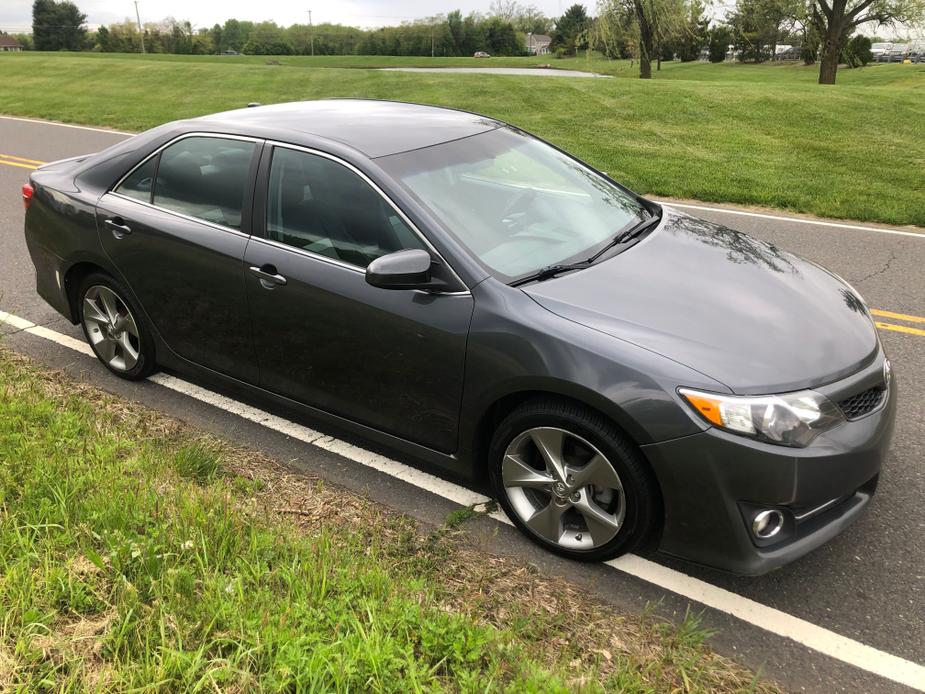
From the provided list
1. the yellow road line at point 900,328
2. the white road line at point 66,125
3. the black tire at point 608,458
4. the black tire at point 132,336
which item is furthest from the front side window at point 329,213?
the white road line at point 66,125

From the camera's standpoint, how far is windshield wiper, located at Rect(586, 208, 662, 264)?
3577mm

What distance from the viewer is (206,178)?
4.05m

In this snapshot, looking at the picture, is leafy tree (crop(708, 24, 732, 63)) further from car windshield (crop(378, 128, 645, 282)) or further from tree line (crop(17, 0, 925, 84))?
car windshield (crop(378, 128, 645, 282))

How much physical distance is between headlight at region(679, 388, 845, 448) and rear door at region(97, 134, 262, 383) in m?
2.33

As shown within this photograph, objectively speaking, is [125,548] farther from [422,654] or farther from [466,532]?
[466,532]

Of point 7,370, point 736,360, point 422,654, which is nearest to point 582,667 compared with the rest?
point 422,654

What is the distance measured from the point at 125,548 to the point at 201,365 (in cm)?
168

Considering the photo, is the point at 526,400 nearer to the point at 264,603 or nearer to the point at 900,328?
the point at 264,603

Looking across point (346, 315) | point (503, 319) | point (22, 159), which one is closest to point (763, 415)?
point (503, 319)

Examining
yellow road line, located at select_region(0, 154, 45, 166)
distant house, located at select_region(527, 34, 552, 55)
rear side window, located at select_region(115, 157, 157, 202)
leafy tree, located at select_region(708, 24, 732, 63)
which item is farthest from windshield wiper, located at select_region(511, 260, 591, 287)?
distant house, located at select_region(527, 34, 552, 55)

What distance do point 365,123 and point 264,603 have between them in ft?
8.28

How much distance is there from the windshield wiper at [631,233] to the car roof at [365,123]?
0.99 metres

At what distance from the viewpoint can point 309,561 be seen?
107 inches

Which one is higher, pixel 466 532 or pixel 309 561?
pixel 309 561
